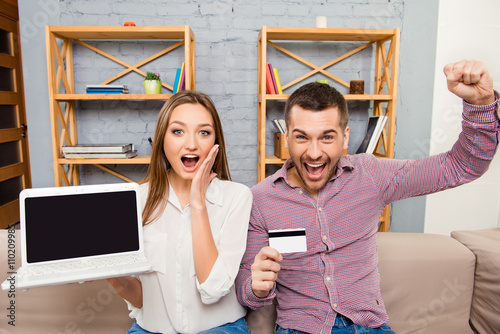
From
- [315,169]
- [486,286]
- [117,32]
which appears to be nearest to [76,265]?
[315,169]

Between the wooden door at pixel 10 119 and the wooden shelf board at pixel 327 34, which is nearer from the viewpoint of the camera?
the wooden shelf board at pixel 327 34

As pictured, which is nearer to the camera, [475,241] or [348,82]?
[475,241]

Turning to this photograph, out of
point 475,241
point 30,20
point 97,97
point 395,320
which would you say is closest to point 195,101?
point 395,320

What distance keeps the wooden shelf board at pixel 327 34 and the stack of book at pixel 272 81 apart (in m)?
0.23

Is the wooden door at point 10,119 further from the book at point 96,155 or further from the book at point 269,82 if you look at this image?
the book at point 269,82

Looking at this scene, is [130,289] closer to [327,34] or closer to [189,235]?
[189,235]

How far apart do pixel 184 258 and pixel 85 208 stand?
0.31 metres

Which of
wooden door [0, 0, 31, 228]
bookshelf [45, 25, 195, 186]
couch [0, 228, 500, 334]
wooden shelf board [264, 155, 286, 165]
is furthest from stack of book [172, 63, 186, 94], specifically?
wooden door [0, 0, 31, 228]

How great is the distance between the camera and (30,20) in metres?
2.49

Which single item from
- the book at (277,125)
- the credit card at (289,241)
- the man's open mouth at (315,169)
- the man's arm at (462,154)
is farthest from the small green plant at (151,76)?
the credit card at (289,241)

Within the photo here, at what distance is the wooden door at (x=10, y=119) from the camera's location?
340 centimetres

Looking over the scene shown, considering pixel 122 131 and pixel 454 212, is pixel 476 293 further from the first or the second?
pixel 122 131

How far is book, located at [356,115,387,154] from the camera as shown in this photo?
2.44m

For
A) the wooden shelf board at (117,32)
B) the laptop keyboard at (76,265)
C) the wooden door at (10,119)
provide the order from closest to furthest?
the laptop keyboard at (76,265) < the wooden shelf board at (117,32) < the wooden door at (10,119)
